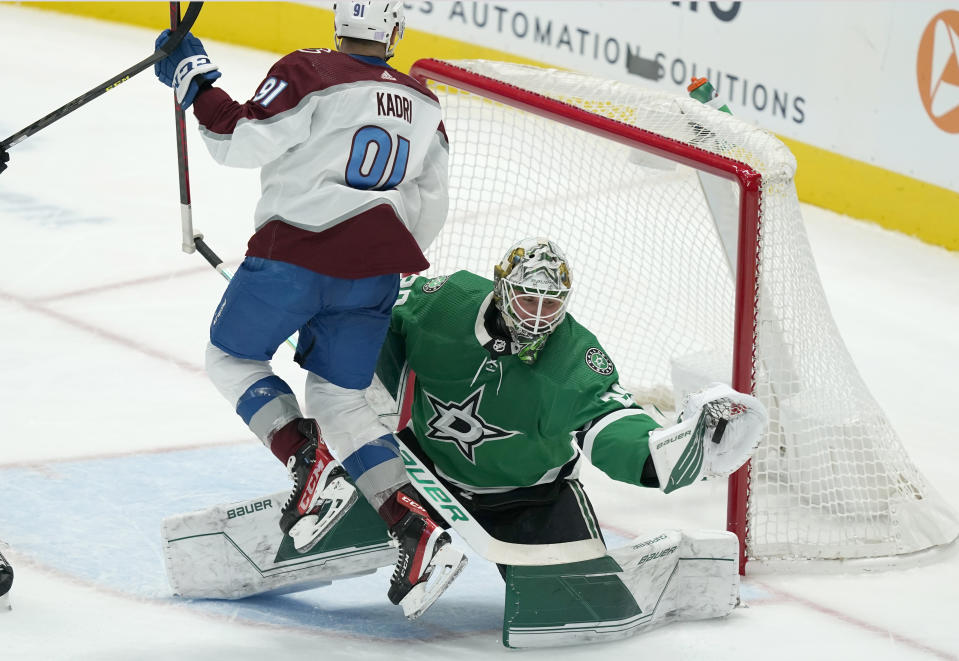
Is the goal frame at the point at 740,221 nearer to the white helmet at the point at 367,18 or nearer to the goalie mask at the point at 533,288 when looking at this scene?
the goalie mask at the point at 533,288

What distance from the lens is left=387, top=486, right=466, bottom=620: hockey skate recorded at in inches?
113

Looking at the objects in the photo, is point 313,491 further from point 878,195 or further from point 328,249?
point 878,195

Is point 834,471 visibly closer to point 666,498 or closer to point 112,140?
point 666,498

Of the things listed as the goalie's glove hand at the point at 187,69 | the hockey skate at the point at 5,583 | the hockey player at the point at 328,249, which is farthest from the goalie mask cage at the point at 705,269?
the hockey skate at the point at 5,583

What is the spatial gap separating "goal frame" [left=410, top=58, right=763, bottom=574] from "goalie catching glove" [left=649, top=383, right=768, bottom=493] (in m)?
0.59

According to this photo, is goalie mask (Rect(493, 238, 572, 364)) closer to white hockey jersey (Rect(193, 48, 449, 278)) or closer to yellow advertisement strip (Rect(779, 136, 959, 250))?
white hockey jersey (Rect(193, 48, 449, 278))

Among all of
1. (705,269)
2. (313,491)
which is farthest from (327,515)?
(705,269)

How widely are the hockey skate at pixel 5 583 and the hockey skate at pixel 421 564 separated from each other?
809 mm

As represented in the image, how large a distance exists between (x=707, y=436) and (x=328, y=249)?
82cm

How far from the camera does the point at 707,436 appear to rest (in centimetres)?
295

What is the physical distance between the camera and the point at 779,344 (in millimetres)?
3703

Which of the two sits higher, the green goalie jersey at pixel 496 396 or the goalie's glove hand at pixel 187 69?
the goalie's glove hand at pixel 187 69

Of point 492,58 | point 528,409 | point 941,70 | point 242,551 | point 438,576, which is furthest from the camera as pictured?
point 492,58

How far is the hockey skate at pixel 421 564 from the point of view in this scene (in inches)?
113
